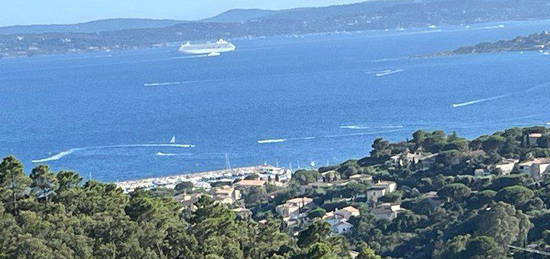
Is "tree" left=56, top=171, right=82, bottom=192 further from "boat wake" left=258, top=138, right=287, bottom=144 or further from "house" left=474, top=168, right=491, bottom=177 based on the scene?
"boat wake" left=258, top=138, right=287, bottom=144

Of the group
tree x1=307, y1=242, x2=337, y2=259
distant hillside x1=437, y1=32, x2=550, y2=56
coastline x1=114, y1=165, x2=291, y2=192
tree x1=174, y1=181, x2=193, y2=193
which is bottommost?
distant hillside x1=437, y1=32, x2=550, y2=56

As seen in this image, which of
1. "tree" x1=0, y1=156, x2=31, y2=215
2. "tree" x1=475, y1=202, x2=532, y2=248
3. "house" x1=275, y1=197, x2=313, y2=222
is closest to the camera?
"tree" x1=0, y1=156, x2=31, y2=215

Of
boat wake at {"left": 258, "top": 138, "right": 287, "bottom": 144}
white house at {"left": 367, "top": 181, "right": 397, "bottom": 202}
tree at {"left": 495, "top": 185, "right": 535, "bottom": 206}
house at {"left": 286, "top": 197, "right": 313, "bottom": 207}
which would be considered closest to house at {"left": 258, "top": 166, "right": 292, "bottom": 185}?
house at {"left": 286, "top": 197, "right": 313, "bottom": 207}

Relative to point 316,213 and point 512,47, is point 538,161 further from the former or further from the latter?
point 512,47

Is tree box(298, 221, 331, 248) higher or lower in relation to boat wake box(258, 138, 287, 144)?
higher

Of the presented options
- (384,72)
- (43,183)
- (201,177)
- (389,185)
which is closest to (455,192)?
(389,185)

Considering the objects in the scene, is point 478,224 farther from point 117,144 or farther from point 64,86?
point 64,86

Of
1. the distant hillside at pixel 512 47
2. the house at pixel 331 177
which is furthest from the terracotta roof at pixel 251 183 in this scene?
the distant hillside at pixel 512 47
